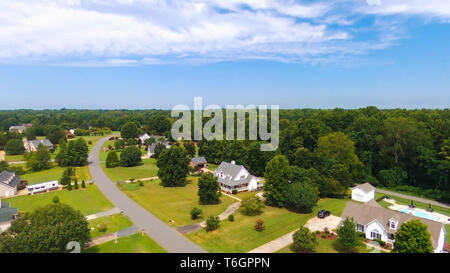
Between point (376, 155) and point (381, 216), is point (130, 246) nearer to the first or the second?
point (381, 216)

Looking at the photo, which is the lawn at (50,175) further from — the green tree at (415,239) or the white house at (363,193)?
the green tree at (415,239)

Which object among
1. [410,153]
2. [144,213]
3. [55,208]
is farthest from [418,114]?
[55,208]

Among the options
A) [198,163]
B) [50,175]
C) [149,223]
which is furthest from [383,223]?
[50,175]

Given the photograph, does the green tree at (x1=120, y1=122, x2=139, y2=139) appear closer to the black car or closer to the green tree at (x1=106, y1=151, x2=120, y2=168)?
the green tree at (x1=106, y1=151, x2=120, y2=168)

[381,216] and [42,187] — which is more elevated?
[381,216]

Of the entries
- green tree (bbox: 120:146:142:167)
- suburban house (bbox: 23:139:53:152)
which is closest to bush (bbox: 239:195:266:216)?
green tree (bbox: 120:146:142:167)
